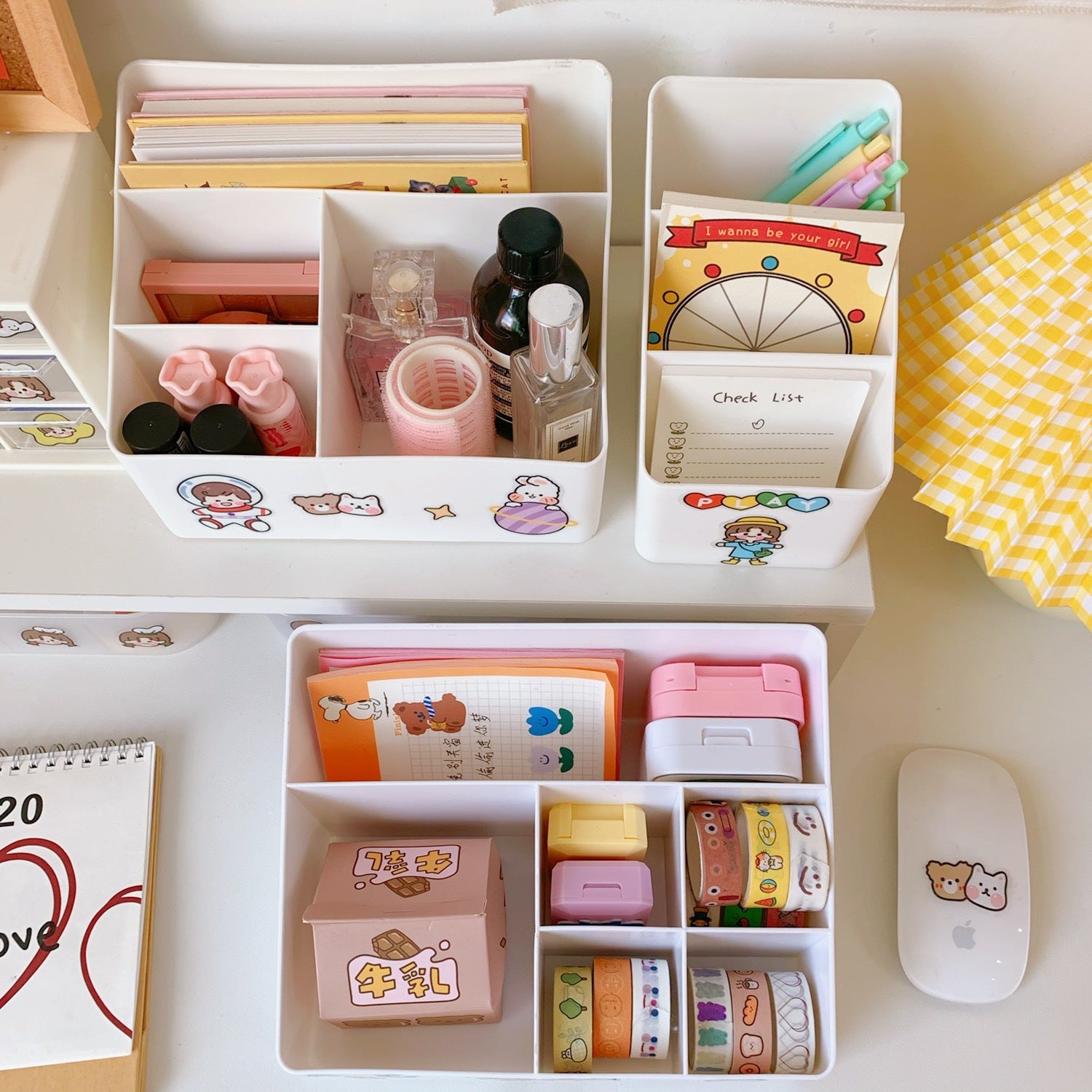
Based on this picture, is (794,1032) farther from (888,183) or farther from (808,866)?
(888,183)

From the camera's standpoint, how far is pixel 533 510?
841mm

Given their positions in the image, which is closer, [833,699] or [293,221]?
[293,221]

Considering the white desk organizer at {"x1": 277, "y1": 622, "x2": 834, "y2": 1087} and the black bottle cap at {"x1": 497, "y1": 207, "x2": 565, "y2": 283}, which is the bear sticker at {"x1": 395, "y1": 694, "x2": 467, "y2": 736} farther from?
the black bottle cap at {"x1": 497, "y1": 207, "x2": 565, "y2": 283}

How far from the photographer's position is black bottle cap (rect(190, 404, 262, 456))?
2.56 ft

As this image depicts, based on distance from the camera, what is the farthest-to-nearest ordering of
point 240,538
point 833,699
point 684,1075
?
1. point 833,699
2. point 240,538
3. point 684,1075

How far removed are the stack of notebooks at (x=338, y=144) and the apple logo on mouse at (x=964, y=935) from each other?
0.75 metres

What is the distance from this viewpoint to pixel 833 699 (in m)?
1.05

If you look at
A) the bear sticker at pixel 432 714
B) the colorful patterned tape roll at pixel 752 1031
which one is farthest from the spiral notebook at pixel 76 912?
the colorful patterned tape roll at pixel 752 1031

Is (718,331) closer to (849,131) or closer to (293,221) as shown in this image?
(849,131)

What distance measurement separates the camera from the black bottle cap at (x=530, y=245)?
738 millimetres

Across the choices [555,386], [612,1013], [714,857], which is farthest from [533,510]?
[612,1013]

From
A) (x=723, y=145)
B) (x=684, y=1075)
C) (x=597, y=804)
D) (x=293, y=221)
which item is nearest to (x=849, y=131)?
(x=723, y=145)

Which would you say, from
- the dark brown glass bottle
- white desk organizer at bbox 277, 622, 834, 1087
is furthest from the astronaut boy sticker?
the dark brown glass bottle

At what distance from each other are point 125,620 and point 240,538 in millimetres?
182
